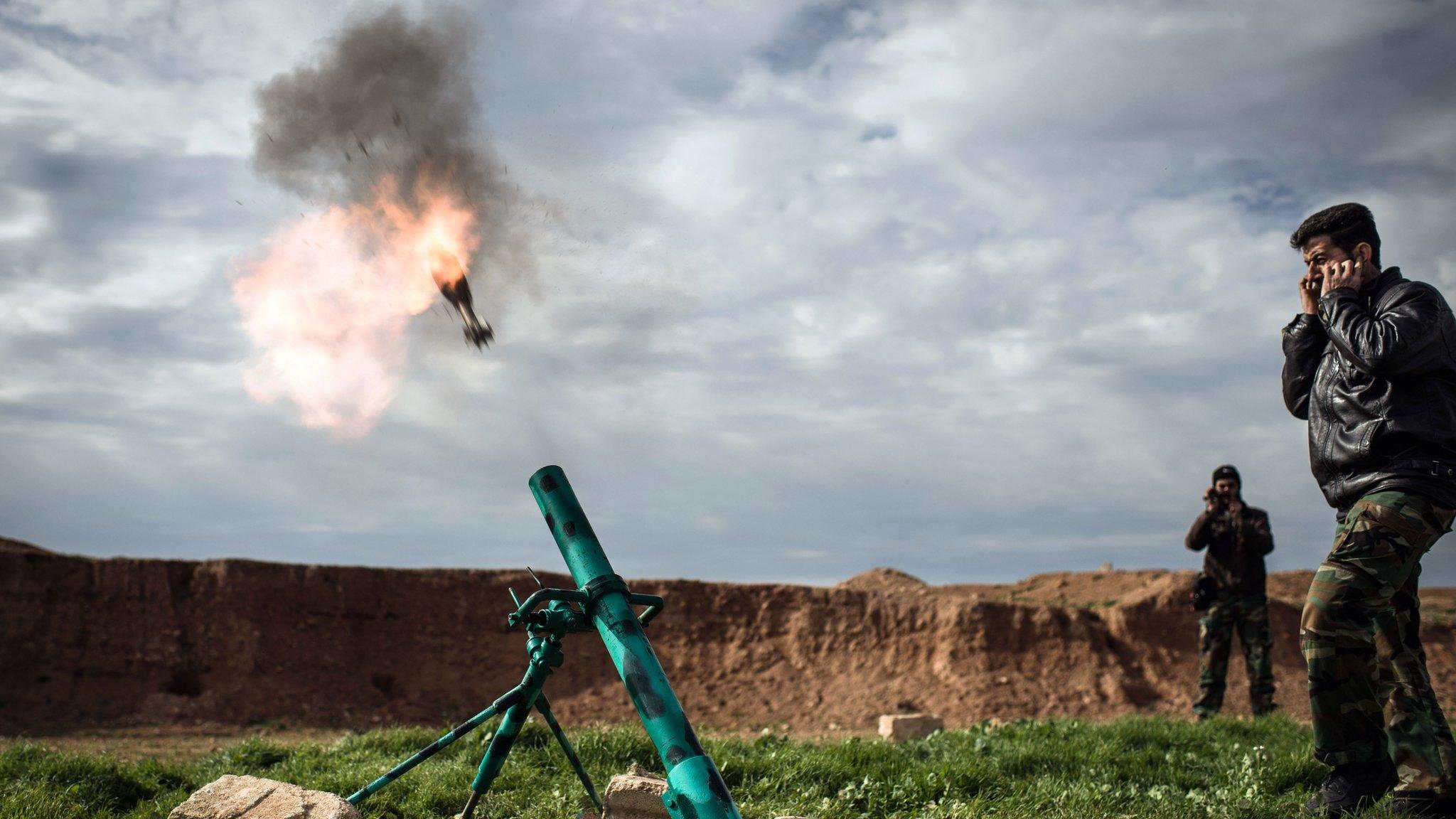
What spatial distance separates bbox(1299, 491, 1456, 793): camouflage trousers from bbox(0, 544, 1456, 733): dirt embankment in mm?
11097

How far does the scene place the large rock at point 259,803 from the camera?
411 cm

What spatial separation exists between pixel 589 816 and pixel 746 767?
3.93 feet

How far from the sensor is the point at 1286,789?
17.5 feet

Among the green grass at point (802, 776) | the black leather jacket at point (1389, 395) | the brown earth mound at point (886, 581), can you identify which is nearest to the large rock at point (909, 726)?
the green grass at point (802, 776)

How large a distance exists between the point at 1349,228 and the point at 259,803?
5870 mm

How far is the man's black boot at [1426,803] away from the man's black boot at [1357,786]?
7 centimetres

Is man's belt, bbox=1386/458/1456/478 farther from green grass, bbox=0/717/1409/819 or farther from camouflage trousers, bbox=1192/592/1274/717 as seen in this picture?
camouflage trousers, bbox=1192/592/1274/717

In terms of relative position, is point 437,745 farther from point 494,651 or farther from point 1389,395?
point 494,651

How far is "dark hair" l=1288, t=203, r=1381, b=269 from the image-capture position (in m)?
4.71

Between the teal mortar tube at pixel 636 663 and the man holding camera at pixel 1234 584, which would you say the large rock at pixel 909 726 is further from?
the teal mortar tube at pixel 636 663

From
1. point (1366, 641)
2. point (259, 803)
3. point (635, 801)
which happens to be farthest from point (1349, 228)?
point (259, 803)

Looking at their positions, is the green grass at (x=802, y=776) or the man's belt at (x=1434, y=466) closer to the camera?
the man's belt at (x=1434, y=466)

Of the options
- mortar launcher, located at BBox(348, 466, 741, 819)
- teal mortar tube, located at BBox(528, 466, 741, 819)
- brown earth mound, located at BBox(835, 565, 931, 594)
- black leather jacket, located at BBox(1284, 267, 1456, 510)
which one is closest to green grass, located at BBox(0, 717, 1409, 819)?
black leather jacket, located at BBox(1284, 267, 1456, 510)

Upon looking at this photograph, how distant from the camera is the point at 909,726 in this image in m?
9.03
